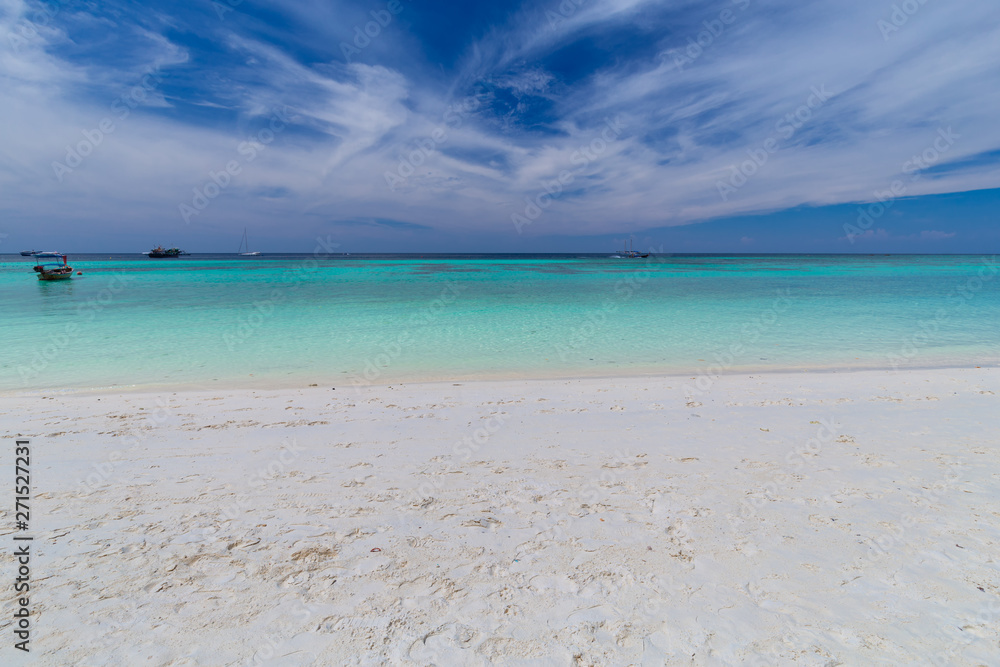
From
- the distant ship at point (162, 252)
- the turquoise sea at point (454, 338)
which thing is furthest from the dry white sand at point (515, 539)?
the distant ship at point (162, 252)

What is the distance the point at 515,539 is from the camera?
3.43 metres

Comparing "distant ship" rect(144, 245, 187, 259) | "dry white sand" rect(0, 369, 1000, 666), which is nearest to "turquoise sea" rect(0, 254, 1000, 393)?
"dry white sand" rect(0, 369, 1000, 666)

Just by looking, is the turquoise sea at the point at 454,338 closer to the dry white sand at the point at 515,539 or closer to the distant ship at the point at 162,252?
the dry white sand at the point at 515,539

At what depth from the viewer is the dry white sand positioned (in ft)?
8.21

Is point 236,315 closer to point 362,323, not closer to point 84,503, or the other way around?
point 362,323

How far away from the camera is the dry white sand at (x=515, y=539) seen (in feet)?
8.21

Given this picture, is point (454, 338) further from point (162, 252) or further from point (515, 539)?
point (162, 252)

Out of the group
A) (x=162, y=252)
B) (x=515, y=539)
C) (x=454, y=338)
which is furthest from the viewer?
(x=162, y=252)

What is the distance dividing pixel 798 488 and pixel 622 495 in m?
1.68

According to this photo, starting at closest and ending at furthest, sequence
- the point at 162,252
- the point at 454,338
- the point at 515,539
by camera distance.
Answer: the point at 515,539
the point at 454,338
the point at 162,252

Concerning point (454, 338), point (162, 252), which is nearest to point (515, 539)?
point (454, 338)

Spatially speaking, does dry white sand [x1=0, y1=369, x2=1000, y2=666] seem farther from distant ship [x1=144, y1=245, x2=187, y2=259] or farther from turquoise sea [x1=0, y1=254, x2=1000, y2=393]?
distant ship [x1=144, y1=245, x2=187, y2=259]

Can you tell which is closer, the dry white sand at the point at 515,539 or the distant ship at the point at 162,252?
the dry white sand at the point at 515,539

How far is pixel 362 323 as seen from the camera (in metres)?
15.9
